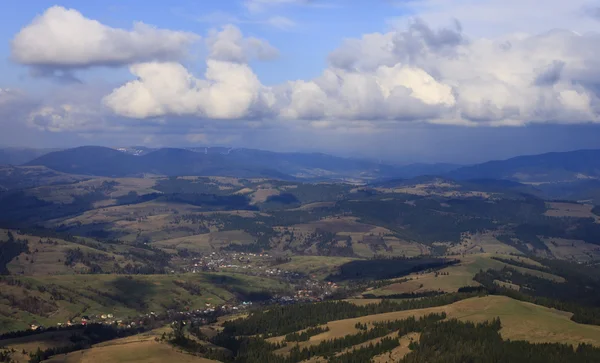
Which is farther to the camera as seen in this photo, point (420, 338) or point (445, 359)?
point (420, 338)

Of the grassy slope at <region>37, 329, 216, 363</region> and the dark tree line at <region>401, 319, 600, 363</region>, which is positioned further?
the grassy slope at <region>37, 329, 216, 363</region>

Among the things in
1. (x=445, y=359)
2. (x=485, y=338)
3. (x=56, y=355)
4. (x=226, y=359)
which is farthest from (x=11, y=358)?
(x=485, y=338)

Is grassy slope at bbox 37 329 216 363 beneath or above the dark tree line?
beneath

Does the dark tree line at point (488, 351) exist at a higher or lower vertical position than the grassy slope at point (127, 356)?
higher

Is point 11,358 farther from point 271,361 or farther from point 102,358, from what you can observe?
point 271,361

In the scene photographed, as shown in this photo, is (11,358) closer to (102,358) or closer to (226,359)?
(102,358)

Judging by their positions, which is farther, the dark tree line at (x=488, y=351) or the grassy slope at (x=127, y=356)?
the grassy slope at (x=127, y=356)

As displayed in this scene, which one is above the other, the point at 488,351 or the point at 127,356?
the point at 488,351

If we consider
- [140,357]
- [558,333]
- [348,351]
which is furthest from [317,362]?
[558,333]

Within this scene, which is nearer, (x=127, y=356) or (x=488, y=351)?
(x=488, y=351)
